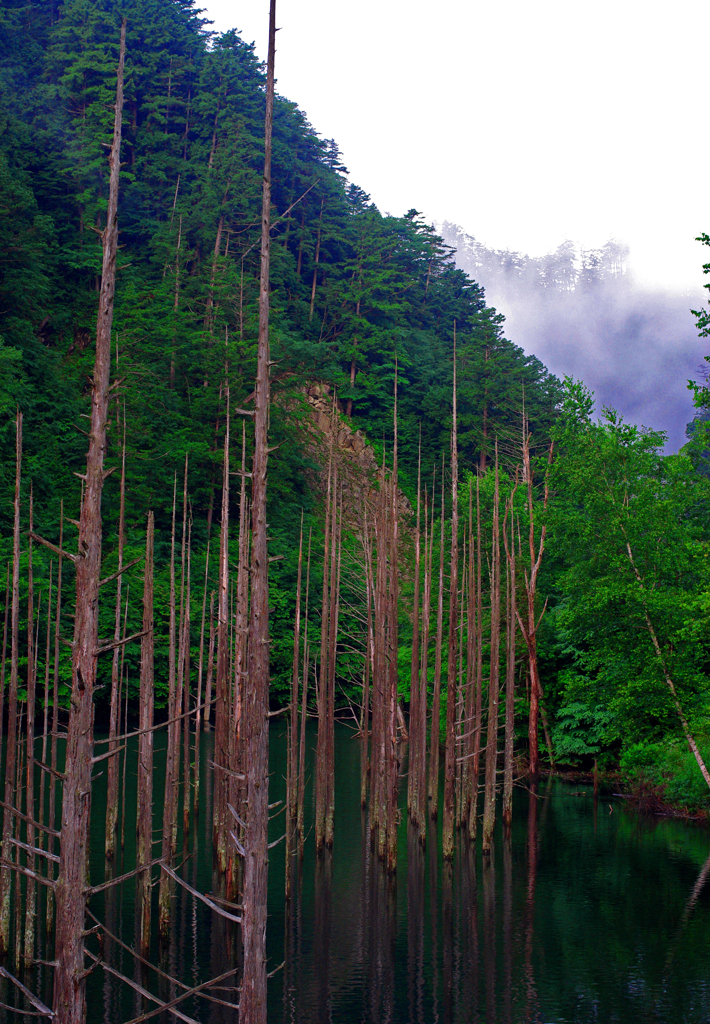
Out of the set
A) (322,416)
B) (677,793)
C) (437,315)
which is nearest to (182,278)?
(322,416)

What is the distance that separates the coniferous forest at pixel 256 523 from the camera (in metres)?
12.6

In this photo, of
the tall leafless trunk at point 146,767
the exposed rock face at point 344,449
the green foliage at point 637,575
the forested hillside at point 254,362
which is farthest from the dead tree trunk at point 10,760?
the exposed rock face at point 344,449

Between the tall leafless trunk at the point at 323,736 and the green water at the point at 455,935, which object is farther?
the tall leafless trunk at the point at 323,736

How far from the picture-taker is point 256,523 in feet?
28.9

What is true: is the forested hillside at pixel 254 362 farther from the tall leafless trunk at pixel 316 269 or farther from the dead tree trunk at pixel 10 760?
the dead tree trunk at pixel 10 760

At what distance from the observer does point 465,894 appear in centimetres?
1920

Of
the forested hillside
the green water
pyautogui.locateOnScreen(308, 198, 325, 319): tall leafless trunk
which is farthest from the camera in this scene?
pyautogui.locateOnScreen(308, 198, 325, 319): tall leafless trunk

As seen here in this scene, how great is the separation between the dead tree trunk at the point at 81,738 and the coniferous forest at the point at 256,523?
0.03m

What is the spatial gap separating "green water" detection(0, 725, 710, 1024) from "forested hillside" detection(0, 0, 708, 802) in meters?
5.73

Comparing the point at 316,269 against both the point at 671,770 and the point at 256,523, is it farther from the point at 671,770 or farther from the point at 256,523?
the point at 256,523

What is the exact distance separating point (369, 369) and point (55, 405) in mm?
24293

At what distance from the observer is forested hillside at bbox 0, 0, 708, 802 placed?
28.7 metres

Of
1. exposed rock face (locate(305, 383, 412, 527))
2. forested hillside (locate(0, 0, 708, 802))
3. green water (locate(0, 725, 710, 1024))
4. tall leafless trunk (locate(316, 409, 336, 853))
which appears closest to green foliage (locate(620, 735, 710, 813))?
forested hillside (locate(0, 0, 708, 802))

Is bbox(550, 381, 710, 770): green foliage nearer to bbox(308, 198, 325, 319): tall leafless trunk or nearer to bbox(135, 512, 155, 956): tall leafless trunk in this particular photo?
bbox(135, 512, 155, 956): tall leafless trunk
